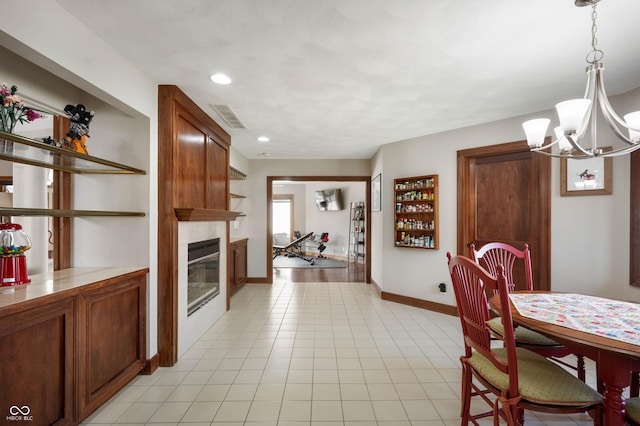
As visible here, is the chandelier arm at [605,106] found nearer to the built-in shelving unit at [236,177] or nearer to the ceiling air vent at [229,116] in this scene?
the ceiling air vent at [229,116]

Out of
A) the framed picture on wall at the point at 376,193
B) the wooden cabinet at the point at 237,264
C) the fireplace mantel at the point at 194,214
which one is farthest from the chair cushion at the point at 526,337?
the wooden cabinet at the point at 237,264

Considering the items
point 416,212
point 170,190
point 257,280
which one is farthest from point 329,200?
point 170,190

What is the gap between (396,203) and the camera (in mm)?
4258

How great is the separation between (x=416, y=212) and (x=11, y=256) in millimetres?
3967

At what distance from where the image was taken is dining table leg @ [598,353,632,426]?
3.73 feet

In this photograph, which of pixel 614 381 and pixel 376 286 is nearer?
pixel 614 381

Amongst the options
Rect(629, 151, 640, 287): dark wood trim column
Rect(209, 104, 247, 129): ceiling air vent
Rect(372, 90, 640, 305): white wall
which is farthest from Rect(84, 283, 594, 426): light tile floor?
Rect(209, 104, 247, 129): ceiling air vent

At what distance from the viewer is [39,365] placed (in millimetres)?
1449

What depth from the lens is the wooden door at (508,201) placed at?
3096 mm

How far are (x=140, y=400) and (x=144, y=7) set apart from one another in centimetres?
252

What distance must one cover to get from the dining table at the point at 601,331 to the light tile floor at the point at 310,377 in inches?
32.2

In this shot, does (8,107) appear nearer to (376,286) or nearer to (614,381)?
(614,381)

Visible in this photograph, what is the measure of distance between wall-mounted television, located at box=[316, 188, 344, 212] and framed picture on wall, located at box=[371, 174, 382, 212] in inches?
134

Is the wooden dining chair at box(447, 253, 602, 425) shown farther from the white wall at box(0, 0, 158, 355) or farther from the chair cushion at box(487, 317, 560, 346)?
the white wall at box(0, 0, 158, 355)
